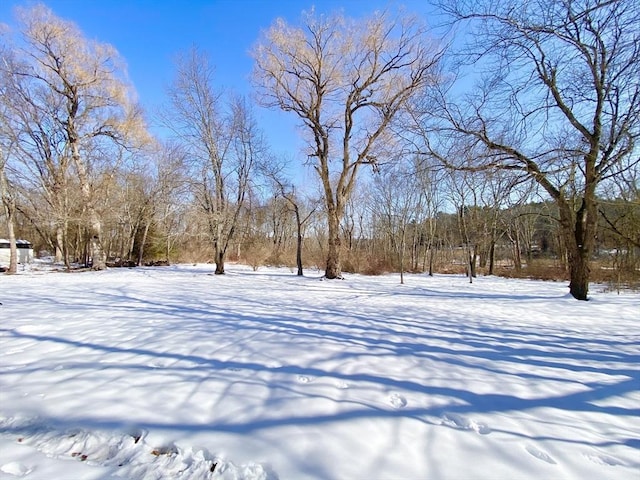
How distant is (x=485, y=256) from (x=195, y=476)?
1194 inches

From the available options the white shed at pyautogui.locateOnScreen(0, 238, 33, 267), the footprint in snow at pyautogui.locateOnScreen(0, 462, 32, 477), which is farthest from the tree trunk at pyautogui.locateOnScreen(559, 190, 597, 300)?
the white shed at pyautogui.locateOnScreen(0, 238, 33, 267)

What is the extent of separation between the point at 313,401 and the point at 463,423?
1146 mm

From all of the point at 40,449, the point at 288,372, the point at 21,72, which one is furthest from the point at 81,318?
the point at 21,72

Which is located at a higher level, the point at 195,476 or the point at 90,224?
the point at 90,224

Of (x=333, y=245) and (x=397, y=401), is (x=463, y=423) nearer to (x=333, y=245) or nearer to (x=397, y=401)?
(x=397, y=401)

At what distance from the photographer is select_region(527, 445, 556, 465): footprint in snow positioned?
1750 mm

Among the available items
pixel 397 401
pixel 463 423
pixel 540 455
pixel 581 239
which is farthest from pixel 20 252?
pixel 581 239

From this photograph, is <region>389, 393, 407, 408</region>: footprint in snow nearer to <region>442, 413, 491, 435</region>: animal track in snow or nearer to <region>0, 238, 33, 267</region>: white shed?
<region>442, 413, 491, 435</region>: animal track in snow

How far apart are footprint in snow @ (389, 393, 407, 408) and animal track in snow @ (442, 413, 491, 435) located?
310 millimetres

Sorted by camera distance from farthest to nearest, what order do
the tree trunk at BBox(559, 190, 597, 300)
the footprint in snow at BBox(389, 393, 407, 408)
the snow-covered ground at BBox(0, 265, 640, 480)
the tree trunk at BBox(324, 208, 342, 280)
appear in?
1. the tree trunk at BBox(324, 208, 342, 280)
2. the tree trunk at BBox(559, 190, 597, 300)
3. the footprint in snow at BBox(389, 393, 407, 408)
4. the snow-covered ground at BBox(0, 265, 640, 480)

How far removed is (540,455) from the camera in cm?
179

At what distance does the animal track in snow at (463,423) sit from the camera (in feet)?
6.70

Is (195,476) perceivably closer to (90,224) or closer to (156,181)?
(90,224)

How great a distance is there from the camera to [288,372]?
114 inches
